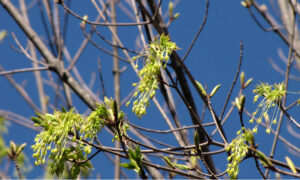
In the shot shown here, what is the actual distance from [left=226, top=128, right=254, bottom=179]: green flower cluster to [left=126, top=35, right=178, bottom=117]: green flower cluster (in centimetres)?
36

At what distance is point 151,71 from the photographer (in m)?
1.54

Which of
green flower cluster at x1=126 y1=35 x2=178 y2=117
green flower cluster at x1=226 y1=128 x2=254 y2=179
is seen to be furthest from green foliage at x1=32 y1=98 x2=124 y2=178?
green flower cluster at x1=226 y1=128 x2=254 y2=179

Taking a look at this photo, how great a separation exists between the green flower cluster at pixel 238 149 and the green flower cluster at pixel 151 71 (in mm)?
363

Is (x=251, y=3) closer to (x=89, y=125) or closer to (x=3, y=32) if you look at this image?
(x=89, y=125)

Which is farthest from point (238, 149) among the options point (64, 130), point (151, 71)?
point (64, 130)

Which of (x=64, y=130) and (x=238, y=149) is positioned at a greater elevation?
(x=64, y=130)

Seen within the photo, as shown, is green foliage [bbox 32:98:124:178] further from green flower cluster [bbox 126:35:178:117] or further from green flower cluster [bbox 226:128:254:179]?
green flower cluster [bbox 226:128:254:179]

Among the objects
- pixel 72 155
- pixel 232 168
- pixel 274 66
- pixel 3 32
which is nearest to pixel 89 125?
pixel 72 155

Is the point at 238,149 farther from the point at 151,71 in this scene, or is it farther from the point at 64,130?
the point at 64,130

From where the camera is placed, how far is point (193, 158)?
73.0 inches

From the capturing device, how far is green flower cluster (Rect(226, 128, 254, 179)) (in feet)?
4.64

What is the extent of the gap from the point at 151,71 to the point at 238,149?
449 mm

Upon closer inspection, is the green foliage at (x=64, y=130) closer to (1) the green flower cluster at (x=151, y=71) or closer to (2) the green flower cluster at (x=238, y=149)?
(1) the green flower cluster at (x=151, y=71)

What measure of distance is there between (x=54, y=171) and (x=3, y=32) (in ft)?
11.8
